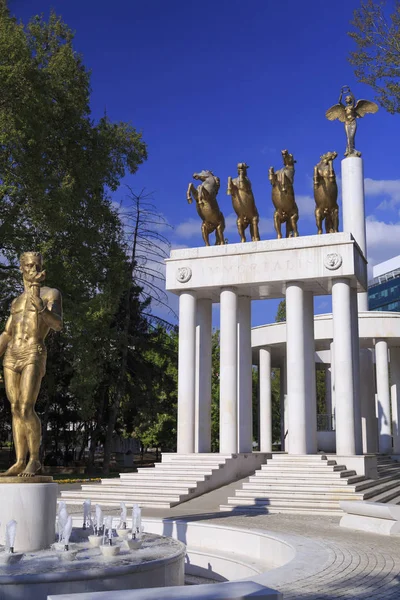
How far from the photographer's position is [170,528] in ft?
43.6

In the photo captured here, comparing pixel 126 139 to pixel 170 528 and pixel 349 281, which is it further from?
pixel 170 528

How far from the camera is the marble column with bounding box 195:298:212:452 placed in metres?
25.2

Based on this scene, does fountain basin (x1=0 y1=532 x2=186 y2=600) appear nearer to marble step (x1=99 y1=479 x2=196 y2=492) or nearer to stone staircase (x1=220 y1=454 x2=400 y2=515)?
stone staircase (x1=220 y1=454 x2=400 y2=515)

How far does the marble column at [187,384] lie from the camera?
2472cm

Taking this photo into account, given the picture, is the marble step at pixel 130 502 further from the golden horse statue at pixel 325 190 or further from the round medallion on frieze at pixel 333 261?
the golden horse statue at pixel 325 190

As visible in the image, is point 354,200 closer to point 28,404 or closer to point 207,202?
→ point 207,202

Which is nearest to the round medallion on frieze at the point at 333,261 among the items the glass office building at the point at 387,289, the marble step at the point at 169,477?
the marble step at the point at 169,477

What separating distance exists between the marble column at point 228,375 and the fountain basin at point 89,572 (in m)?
14.5

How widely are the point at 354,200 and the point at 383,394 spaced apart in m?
10.7

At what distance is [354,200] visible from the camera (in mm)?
36125

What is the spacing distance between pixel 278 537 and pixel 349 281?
1428 cm

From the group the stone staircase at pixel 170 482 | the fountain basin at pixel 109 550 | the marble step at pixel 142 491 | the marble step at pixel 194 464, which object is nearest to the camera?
the fountain basin at pixel 109 550

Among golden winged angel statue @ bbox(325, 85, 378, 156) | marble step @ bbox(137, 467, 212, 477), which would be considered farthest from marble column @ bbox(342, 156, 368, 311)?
marble step @ bbox(137, 467, 212, 477)

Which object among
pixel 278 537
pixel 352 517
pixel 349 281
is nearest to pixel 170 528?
pixel 278 537
